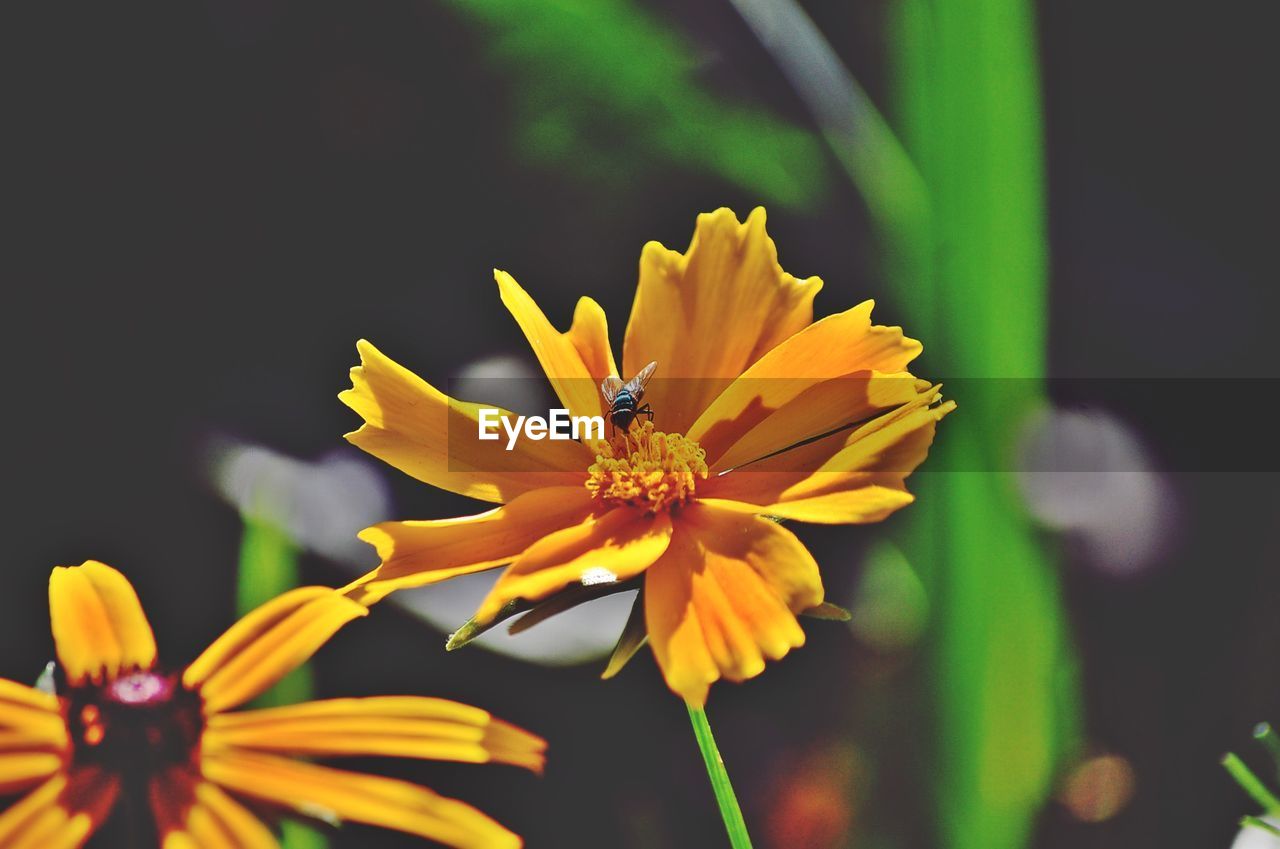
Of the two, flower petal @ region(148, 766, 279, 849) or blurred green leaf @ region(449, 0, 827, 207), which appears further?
blurred green leaf @ region(449, 0, 827, 207)

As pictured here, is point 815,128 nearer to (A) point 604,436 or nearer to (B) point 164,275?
(A) point 604,436

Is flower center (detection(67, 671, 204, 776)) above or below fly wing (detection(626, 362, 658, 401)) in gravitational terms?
below

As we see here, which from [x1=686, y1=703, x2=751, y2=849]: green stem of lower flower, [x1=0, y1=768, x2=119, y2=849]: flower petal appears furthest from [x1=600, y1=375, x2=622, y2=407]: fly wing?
[x1=0, y1=768, x2=119, y2=849]: flower petal

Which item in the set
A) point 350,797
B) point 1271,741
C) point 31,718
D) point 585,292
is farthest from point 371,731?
point 1271,741

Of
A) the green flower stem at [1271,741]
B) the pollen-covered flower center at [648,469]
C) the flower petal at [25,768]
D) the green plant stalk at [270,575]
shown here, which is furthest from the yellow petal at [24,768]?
the green flower stem at [1271,741]

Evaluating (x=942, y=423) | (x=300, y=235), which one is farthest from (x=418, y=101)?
(x=942, y=423)

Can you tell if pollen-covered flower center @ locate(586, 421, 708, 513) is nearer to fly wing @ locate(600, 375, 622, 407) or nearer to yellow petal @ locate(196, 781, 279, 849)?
fly wing @ locate(600, 375, 622, 407)
